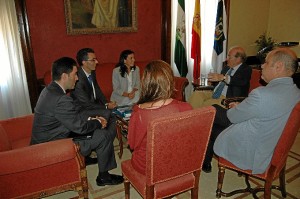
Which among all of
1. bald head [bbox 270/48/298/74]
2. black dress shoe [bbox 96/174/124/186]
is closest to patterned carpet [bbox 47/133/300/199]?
black dress shoe [bbox 96/174/124/186]

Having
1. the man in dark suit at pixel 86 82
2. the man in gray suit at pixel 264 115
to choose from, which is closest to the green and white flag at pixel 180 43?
the man in dark suit at pixel 86 82

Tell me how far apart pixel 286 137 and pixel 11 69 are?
3656 mm

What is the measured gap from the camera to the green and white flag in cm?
466

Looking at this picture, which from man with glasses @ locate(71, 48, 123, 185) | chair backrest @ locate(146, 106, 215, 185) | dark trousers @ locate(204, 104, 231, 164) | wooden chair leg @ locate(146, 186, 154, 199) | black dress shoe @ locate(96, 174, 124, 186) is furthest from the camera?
man with glasses @ locate(71, 48, 123, 185)

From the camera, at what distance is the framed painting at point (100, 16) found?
399 cm

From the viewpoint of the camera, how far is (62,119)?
2129 millimetres

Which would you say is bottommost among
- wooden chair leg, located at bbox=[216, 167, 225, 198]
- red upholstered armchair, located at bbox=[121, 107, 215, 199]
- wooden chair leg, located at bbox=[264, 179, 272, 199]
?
wooden chair leg, located at bbox=[216, 167, 225, 198]

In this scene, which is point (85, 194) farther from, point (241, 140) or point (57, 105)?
point (241, 140)

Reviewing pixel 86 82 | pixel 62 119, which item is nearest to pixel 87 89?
pixel 86 82

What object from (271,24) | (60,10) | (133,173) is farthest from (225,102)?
(271,24)

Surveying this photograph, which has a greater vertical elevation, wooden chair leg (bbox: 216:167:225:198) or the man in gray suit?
the man in gray suit

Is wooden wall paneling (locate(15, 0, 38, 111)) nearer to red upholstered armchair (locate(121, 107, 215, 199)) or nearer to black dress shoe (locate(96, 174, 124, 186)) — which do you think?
black dress shoe (locate(96, 174, 124, 186))

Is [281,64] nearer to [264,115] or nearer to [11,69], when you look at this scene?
[264,115]

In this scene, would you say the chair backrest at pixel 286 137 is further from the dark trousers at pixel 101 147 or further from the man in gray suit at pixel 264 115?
the dark trousers at pixel 101 147
